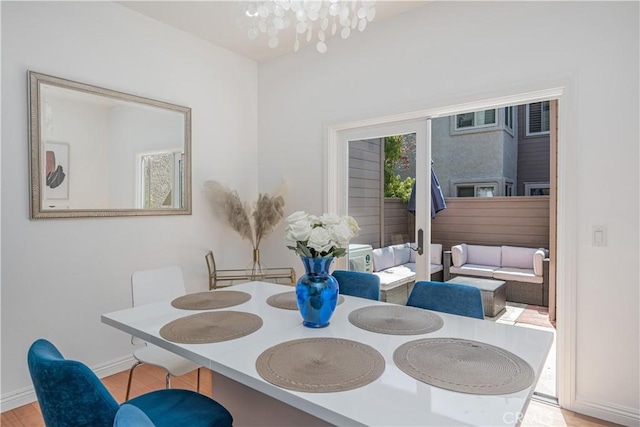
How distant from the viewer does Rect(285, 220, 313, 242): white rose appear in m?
1.46

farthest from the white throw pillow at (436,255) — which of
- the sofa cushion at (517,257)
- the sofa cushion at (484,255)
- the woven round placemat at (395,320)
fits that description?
the woven round placemat at (395,320)

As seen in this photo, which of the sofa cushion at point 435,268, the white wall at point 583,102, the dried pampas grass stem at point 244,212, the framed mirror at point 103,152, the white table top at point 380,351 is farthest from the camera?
the sofa cushion at point 435,268

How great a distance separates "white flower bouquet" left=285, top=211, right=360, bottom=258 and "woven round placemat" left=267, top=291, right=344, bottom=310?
47 cm

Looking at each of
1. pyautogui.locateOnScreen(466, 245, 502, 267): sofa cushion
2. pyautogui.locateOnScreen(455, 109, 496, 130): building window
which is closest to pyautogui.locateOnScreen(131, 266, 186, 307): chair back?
pyautogui.locateOnScreen(466, 245, 502, 267): sofa cushion

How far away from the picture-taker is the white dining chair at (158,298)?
6.10 ft

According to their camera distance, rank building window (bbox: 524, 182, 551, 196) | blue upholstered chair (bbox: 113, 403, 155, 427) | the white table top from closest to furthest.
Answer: blue upholstered chair (bbox: 113, 403, 155, 427), the white table top, building window (bbox: 524, 182, 551, 196)

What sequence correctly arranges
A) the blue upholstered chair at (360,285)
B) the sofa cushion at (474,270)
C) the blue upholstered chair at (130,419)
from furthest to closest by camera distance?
the sofa cushion at (474,270), the blue upholstered chair at (360,285), the blue upholstered chair at (130,419)

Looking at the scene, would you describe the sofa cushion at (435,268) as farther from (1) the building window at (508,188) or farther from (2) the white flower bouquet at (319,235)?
(2) the white flower bouquet at (319,235)

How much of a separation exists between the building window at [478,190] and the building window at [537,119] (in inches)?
71.6

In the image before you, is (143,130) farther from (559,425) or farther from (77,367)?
(559,425)

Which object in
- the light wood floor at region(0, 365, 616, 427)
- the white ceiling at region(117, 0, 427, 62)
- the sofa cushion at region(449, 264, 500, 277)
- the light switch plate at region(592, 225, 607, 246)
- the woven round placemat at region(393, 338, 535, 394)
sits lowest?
the light wood floor at region(0, 365, 616, 427)

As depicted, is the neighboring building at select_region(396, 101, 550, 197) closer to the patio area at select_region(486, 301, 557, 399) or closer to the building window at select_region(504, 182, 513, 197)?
the building window at select_region(504, 182, 513, 197)

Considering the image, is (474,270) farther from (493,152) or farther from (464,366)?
(464,366)

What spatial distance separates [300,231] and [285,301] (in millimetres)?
646
